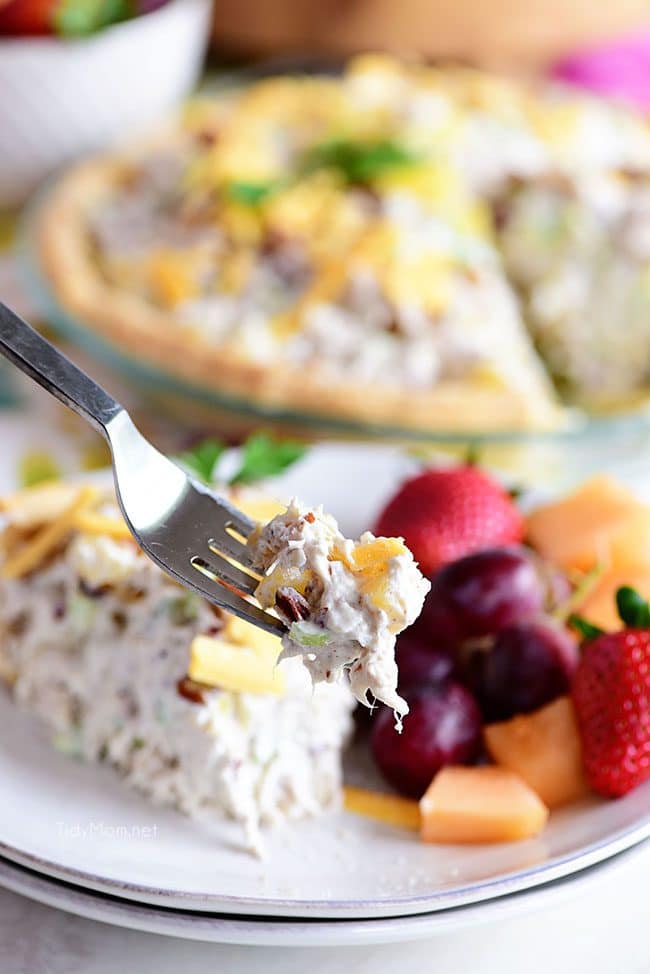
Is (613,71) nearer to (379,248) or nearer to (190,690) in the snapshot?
(379,248)

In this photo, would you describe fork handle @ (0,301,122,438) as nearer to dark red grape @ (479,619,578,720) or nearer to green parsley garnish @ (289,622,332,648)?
green parsley garnish @ (289,622,332,648)

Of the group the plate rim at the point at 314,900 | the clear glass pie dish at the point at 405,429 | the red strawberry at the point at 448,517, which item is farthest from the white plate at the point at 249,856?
the clear glass pie dish at the point at 405,429

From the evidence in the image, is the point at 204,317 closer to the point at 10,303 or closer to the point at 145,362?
the point at 145,362

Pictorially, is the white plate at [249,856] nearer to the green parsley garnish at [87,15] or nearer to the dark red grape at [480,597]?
the dark red grape at [480,597]

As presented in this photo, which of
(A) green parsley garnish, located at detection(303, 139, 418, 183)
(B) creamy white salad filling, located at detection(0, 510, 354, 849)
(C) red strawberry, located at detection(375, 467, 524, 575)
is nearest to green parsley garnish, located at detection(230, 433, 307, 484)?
(C) red strawberry, located at detection(375, 467, 524, 575)

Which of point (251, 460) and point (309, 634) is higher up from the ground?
point (309, 634)

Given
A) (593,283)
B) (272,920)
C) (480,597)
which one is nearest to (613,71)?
(593,283)

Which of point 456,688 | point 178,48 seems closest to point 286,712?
point 456,688
